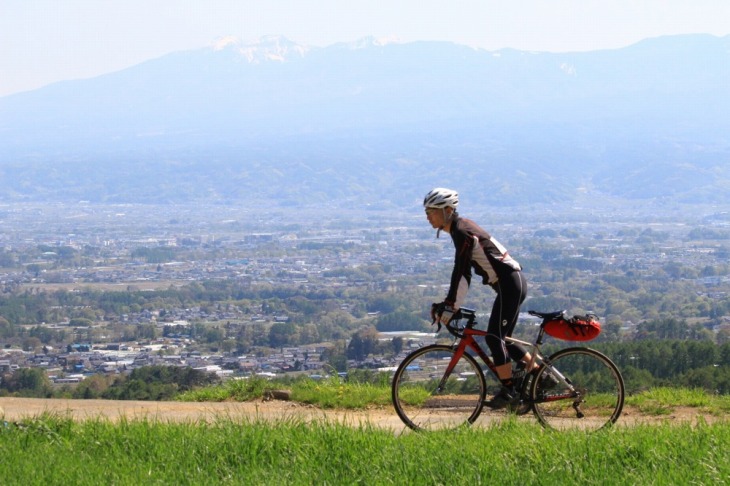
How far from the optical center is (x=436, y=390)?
8242mm

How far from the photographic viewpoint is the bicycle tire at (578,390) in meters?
7.81

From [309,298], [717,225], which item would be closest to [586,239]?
[717,225]

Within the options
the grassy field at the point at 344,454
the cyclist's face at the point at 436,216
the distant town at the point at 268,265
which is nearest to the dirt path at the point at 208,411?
the grassy field at the point at 344,454

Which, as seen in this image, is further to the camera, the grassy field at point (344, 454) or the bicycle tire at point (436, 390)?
the bicycle tire at point (436, 390)

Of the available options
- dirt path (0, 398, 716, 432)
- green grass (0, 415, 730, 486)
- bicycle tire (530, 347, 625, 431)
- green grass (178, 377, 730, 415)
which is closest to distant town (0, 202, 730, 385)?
green grass (178, 377, 730, 415)

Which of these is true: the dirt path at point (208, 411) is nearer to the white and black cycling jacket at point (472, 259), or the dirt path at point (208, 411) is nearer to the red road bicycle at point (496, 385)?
the red road bicycle at point (496, 385)

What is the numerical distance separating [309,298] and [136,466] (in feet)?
168

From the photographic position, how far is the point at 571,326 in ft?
25.3

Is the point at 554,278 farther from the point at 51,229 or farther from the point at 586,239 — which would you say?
the point at 51,229

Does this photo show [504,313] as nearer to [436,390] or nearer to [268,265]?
[436,390]

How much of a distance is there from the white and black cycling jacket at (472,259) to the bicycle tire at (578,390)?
0.75m

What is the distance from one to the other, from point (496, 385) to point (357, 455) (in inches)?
74.9

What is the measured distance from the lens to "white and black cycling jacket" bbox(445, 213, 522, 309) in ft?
24.8

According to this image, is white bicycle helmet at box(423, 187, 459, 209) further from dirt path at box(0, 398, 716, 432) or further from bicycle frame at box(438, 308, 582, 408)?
dirt path at box(0, 398, 716, 432)
